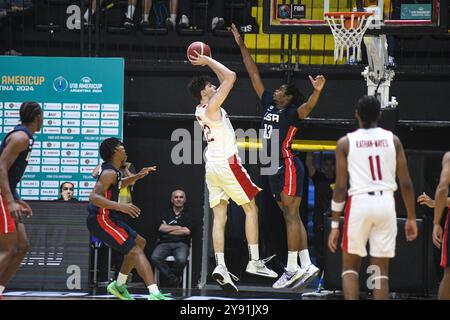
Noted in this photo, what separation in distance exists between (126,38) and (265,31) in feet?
13.6

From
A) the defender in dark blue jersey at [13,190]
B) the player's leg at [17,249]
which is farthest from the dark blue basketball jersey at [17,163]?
the player's leg at [17,249]

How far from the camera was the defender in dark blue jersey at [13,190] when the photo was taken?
31.6 feet

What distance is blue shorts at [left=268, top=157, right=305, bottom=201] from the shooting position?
12.1 meters

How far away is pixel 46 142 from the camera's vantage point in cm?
1458

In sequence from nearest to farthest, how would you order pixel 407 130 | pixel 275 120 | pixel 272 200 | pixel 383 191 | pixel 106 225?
pixel 383 191 → pixel 106 225 → pixel 275 120 → pixel 272 200 → pixel 407 130

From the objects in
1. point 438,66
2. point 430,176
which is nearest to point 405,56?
point 438,66

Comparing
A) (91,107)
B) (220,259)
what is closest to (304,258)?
(220,259)

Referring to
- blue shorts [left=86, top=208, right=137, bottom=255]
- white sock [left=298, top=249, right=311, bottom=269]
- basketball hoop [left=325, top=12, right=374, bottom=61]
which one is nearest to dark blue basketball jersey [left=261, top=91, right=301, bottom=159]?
basketball hoop [left=325, top=12, right=374, bottom=61]

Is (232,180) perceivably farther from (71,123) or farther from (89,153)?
(71,123)

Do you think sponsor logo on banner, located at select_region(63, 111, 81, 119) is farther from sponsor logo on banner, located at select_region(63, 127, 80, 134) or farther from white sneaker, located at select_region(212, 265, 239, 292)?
white sneaker, located at select_region(212, 265, 239, 292)

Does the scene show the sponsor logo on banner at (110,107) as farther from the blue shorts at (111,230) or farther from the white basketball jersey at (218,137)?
the blue shorts at (111,230)

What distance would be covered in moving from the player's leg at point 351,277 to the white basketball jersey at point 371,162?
23.9 inches

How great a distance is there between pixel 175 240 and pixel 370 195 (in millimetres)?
5942

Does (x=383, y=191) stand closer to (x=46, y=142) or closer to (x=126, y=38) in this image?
(x=46, y=142)
